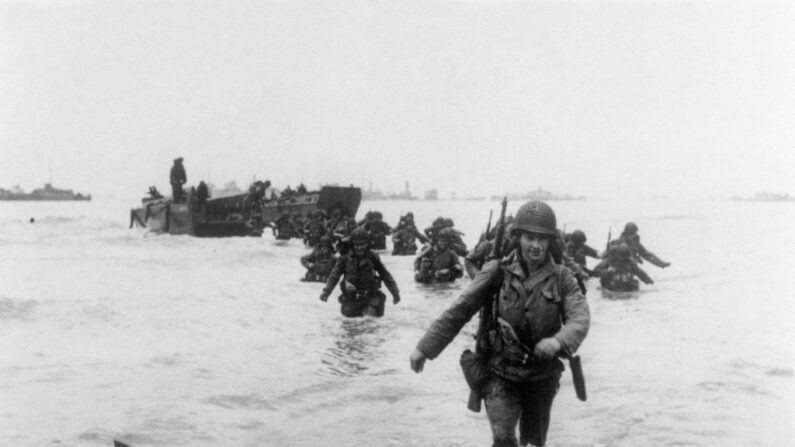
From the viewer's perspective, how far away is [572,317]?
410cm

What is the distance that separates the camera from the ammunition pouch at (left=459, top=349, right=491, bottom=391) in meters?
4.21

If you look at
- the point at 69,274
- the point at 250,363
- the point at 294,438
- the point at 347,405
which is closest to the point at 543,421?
the point at 294,438

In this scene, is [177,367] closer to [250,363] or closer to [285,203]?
[250,363]

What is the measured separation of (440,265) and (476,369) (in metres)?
11.9

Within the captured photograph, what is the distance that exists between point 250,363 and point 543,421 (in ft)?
16.2

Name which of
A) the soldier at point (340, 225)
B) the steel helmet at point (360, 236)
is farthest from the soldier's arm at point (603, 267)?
the soldier at point (340, 225)

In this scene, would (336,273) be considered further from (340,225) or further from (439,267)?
(340,225)

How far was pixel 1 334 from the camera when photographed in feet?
32.9

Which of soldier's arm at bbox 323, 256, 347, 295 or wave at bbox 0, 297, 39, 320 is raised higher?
soldier's arm at bbox 323, 256, 347, 295

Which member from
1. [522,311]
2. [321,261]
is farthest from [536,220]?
[321,261]

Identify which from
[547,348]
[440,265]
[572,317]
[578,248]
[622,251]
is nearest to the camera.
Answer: [547,348]

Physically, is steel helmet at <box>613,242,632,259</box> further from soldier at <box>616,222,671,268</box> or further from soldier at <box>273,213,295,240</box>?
soldier at <box>273,213,295,240</box>

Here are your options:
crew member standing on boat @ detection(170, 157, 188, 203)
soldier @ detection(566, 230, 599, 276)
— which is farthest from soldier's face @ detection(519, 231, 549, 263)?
crew member standing on boat @ detection(170, 157, 188, 203)

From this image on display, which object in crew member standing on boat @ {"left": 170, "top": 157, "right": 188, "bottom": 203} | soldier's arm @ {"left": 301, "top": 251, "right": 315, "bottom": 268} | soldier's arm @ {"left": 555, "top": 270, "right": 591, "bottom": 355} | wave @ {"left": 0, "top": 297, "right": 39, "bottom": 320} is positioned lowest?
wave @ {"left": 0, "top": 297, "right": 39, "bottom": 320}
